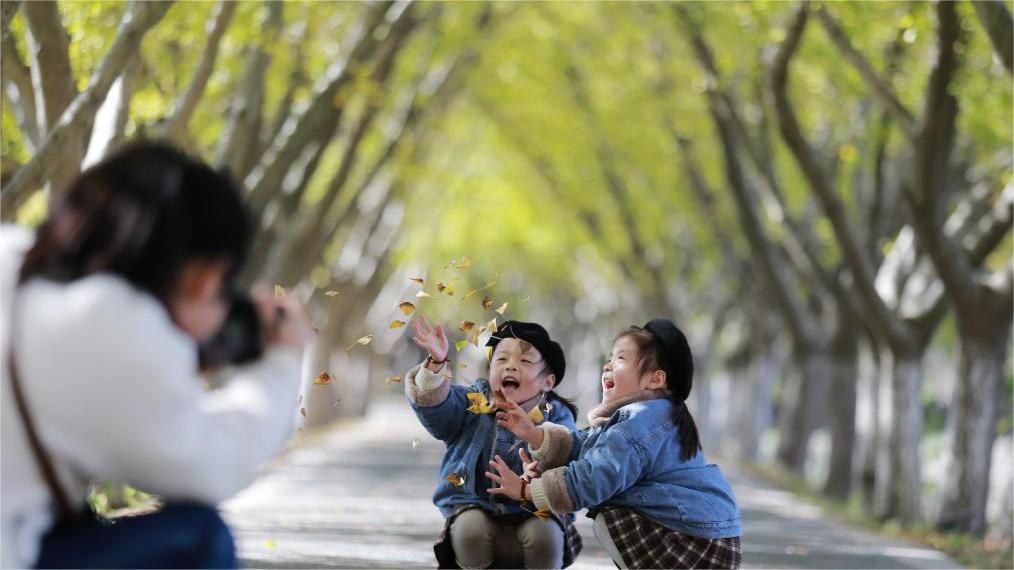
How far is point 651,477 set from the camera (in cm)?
579

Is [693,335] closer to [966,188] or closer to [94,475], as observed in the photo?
[966,188]

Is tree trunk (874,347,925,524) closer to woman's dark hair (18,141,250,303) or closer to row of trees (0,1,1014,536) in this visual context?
row of trees (0,1,1014,536)

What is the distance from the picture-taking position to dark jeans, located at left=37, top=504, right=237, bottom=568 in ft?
11.3

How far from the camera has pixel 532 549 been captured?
6500mm

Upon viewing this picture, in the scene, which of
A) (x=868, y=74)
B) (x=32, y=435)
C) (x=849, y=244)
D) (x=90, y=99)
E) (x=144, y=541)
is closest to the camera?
(x=32, y=435)

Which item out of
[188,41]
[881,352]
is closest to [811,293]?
[881,352]

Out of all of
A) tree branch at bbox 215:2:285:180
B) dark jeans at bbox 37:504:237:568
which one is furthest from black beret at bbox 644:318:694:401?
tree branch at bbox 215:2:285:180

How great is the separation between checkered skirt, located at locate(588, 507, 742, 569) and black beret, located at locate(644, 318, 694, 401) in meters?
0.49

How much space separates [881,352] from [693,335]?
2152cm

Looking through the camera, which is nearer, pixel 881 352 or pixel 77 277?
pixel 77 277

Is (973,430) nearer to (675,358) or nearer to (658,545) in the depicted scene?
(675,358)

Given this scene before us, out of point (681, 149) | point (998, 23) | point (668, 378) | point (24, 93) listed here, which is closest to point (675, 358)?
point (668, 378)

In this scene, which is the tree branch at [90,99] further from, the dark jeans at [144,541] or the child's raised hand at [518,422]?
the dark jeans at [144,541]

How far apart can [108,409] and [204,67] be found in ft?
32.7
